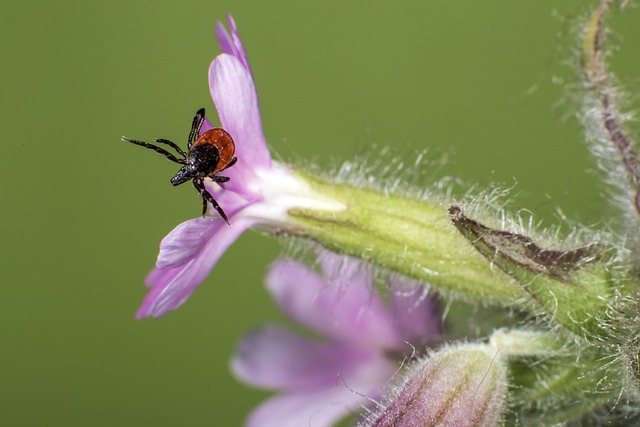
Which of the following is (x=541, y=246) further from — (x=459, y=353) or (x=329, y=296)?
(x=329, y=296)

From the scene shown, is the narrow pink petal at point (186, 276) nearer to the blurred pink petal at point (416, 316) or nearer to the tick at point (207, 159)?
the tick at point (207, 159)

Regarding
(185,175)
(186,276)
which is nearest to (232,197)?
(185,175)

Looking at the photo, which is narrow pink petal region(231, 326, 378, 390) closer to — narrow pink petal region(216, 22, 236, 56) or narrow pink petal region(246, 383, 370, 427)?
narrow pink petal region(246, 383, 370, 427)

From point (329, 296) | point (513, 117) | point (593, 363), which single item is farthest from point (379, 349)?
point (513, 117)

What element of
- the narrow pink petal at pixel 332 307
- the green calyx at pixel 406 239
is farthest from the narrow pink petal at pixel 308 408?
the green calyx at pixel 406 239

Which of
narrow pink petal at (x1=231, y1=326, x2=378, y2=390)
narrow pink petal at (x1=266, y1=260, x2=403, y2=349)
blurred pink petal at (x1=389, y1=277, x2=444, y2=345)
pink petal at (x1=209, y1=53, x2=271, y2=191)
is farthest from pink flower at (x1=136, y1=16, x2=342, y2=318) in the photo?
narrow pink petal at (x1=231, y1=326, x2=378, y2=390)

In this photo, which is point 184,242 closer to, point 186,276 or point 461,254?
point 186,276
